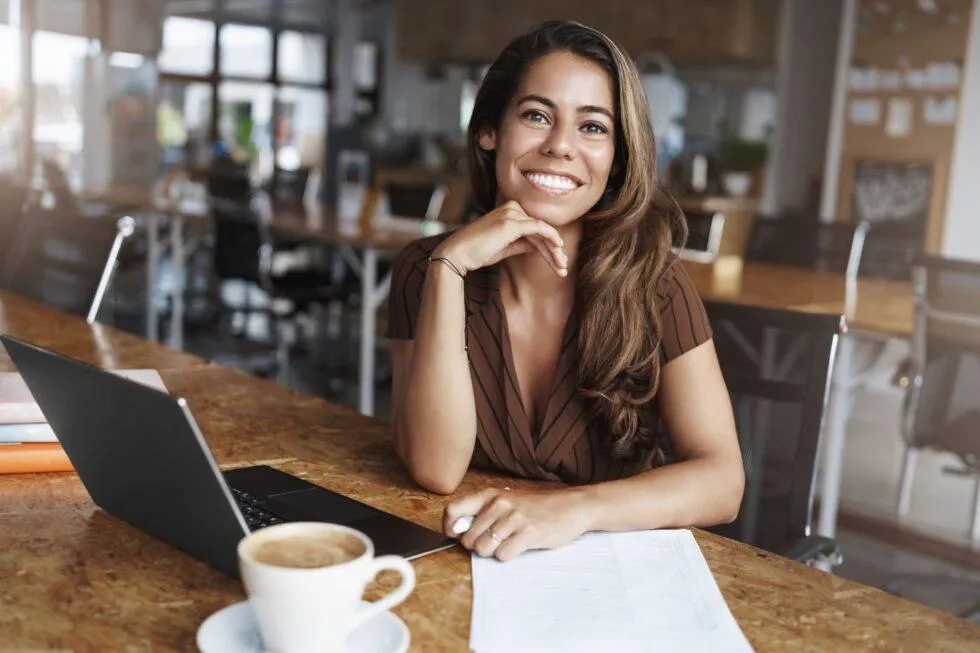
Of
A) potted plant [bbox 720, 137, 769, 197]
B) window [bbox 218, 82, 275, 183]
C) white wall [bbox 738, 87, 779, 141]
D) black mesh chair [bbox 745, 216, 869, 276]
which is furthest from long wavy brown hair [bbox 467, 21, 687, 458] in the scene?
window [bbox 218, 82, 275, 183]

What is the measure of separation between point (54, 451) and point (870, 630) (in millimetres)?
853

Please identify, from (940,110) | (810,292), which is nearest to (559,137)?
(810,292)

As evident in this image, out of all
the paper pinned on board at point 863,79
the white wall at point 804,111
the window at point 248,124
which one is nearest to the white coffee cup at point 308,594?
the paper pinned on board at point 863,79

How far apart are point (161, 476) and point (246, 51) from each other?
12238 millimetres

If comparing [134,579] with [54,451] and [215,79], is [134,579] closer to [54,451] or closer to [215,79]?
[54,451]

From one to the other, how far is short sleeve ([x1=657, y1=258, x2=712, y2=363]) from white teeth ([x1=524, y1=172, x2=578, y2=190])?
188mm

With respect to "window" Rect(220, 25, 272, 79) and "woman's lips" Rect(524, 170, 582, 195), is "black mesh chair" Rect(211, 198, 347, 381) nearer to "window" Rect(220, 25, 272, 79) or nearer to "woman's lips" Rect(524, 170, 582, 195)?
"woman's lips" Rect(524, 170, 582, 195)

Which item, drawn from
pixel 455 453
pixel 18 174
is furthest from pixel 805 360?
pixel 18 174

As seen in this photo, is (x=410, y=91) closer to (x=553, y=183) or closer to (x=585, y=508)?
(x=553, y=183)

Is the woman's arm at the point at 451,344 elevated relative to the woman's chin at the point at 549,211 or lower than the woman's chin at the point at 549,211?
lower

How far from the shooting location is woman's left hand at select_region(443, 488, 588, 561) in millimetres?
965

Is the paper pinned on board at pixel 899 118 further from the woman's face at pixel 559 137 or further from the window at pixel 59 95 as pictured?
the window at pixel 59 95

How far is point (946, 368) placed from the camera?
2635 millimetres

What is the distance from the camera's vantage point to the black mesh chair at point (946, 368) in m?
2.54
